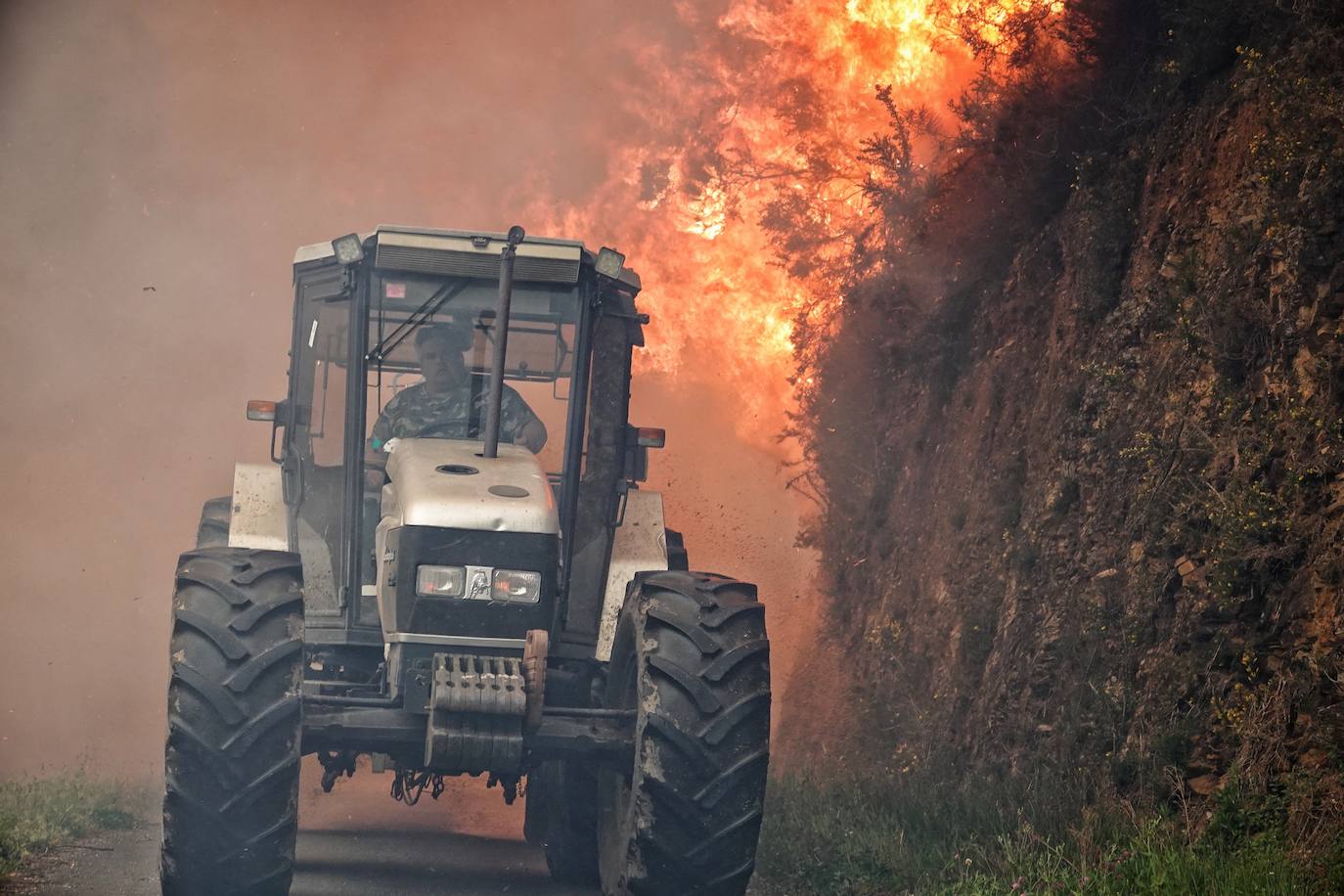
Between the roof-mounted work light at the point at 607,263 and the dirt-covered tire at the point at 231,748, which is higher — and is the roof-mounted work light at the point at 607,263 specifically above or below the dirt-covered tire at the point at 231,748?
above

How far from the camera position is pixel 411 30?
29.1 metres

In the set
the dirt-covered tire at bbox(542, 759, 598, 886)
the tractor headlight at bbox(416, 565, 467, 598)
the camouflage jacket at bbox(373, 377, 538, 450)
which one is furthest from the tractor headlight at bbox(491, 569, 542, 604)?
the dirt-covered tire at bbox(542, 759, 598, 886)

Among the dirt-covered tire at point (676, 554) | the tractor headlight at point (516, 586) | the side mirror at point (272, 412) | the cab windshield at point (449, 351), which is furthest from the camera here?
the dirt-covered tire at point (676, 554)

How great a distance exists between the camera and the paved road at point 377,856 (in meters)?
10.2

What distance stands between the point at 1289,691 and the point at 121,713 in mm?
16977

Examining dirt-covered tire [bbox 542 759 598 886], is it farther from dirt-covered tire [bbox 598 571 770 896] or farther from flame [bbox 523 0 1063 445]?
flame [bbox 523 0 1063 445]

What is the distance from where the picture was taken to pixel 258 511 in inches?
442

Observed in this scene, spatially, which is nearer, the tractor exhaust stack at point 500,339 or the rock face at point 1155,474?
the rock face at point 1155,474

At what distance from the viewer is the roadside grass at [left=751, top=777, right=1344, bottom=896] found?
7.59 meters

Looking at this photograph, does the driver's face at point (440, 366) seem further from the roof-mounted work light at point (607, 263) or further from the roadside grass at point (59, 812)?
the roadside grass at point (59, 812)

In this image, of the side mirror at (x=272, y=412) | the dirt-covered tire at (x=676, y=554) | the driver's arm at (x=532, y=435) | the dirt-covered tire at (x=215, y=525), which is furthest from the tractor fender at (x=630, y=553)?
the dirt-covered tire at (x=215, y=525)

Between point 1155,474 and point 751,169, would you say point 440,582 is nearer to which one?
point 1155,474

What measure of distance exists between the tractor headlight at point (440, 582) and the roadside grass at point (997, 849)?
10.3ft

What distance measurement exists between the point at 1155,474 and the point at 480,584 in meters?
4.89
